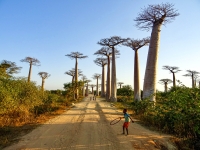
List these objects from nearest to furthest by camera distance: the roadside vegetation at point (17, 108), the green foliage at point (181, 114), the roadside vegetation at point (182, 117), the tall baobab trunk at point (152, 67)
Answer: the roadside vegetation at point (182, 117) → the green foliage at point (181, 114) → the roadside vegetation at point (17, 108) → the tall baobab trunk at point (152, 67)

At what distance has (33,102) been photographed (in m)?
9.27

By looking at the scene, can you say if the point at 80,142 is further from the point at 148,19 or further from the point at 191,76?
the point at 191,76

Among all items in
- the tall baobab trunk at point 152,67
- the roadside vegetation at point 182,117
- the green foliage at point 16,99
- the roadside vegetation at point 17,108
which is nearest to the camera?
the roadside vegetation at point 182,117

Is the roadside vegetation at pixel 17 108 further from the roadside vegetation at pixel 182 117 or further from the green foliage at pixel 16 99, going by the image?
the roadside vegetation at pixel 182 117

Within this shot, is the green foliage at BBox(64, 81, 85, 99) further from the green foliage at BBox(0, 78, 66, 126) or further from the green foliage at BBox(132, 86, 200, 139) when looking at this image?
the green foliage at BBox(132, 86, 200, 139)

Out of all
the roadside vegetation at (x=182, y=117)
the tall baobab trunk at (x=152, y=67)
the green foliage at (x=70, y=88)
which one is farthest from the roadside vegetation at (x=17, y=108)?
the green foliage at (x=70, y=88)

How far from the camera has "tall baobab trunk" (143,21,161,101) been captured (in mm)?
9625

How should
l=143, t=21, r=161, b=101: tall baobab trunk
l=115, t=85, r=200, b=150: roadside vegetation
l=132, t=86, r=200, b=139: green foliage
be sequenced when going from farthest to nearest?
1. l=143, t=21, r=161, b=101: tall baobab trunk
2. l=132, t=86, r=200, b=139: green foliage
3. l=115, t=85, r=200, b=150: roadside vegetation

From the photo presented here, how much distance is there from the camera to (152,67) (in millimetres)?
9711

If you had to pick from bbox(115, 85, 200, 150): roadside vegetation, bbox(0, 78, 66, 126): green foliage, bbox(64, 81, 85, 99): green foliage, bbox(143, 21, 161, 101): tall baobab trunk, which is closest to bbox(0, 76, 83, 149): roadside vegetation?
bbox(0, 78, 66, 126): green foliage

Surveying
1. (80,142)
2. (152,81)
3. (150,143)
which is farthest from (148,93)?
(80,142)

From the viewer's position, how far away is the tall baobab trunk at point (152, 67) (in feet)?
31.6

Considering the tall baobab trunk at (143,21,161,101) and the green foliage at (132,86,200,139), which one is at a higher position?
the tall baobab trunk at (143,21,161,101)

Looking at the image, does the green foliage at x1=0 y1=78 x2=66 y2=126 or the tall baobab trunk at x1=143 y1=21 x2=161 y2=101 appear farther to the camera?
the tall baobab trunk at x1=143 y1=21 x2=161 y2=101
